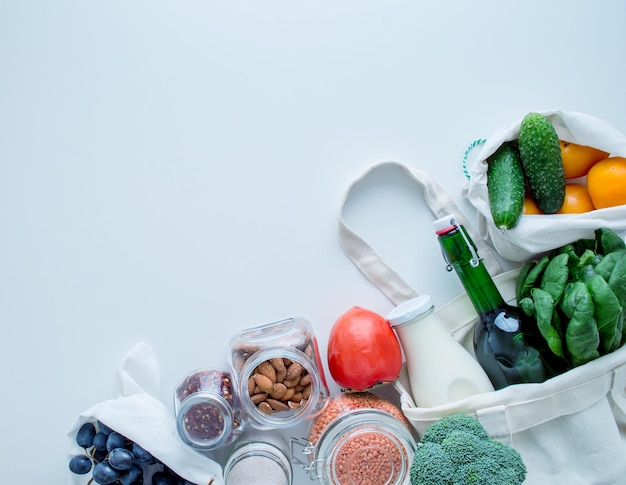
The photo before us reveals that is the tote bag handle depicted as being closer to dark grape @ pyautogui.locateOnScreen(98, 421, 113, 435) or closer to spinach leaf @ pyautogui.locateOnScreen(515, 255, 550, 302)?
spinach leaf @ pyautogui.locateOnScreen(515, 255, 550, 302)

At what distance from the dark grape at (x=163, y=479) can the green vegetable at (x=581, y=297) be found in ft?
1.77

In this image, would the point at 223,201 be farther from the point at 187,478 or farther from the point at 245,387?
the point at 187,478

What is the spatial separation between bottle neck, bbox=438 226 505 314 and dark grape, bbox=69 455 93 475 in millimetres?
569

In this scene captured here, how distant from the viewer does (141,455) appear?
81cm

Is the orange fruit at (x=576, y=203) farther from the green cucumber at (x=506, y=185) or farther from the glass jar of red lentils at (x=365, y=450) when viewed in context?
the glass jar of red lentils at (x=365, y=450)

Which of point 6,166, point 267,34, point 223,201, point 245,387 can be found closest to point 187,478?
point 245,387

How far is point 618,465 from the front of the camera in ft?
2.60

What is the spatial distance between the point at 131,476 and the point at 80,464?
0.24ft

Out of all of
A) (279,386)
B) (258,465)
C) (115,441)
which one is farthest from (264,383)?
(115,441)

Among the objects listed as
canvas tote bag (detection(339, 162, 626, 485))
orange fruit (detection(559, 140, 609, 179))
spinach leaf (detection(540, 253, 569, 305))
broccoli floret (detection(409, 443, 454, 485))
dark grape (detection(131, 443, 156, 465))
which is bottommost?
canvas tote bag (detection(339, 162, 626, 485))

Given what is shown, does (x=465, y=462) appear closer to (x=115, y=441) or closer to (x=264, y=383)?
(x=264, y=383)

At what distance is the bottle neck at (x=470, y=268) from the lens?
797 millimetres

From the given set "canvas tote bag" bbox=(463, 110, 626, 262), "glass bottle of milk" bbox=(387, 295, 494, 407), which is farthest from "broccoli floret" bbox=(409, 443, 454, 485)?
"canvas tote bag" bbox=(463, 110, 626, 262)

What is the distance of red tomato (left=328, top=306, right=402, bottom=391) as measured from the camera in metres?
0.79
